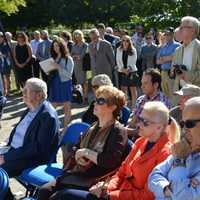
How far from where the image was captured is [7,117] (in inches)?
457

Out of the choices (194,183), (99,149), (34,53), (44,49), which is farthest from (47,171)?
(34,53)

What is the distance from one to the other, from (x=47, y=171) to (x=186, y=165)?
6.46 feet

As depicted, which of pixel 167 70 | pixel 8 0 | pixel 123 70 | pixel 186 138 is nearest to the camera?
pixel 186 138

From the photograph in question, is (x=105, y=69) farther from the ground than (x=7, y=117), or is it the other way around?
(x=105, y=69)

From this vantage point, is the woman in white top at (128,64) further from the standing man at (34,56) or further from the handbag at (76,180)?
the handbag at (76,180)

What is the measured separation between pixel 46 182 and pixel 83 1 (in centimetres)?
3579

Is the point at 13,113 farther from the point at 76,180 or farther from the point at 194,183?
the point at 194,183

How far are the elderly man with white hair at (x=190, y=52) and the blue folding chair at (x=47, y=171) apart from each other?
1528 millimetres

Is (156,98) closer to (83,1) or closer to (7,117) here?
(7,117)

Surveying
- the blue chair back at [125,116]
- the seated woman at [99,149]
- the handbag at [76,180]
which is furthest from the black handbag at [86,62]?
the handbag at [76,180]

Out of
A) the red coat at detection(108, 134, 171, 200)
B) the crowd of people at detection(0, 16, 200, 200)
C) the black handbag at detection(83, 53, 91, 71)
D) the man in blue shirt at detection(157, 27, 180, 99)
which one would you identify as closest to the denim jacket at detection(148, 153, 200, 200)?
the crowd of people at detection(0, 16, 200, 200)

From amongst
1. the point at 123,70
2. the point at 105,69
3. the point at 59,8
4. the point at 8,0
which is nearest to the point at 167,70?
the point at 123,70

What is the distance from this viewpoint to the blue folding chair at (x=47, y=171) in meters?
5.27

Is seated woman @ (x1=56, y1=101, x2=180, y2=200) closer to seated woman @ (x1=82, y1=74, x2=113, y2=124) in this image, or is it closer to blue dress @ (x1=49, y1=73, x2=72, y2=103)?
seated woman @ (x1=82, y1=74, x2=113, y2=124)
